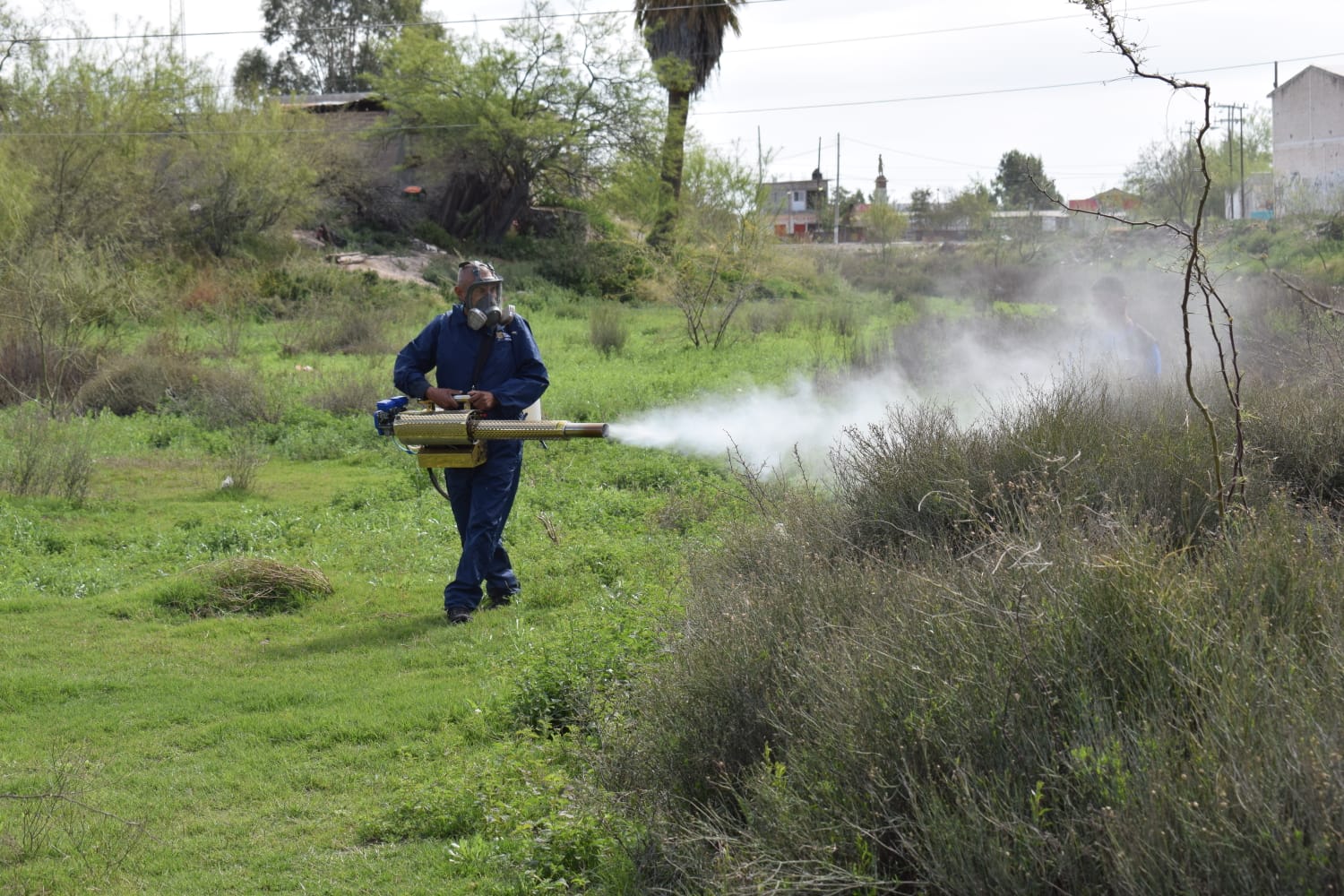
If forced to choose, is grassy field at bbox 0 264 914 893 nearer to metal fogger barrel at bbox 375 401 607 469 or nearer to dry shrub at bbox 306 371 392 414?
metal fogger barrel at bbox 375 401 607 469

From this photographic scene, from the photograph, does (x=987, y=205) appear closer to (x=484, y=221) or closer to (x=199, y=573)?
(x=484, y=221)

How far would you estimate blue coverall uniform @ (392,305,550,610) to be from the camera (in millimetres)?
8039

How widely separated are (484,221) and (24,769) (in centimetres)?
4460

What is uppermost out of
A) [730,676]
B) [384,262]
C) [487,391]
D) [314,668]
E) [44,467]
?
[384,262]

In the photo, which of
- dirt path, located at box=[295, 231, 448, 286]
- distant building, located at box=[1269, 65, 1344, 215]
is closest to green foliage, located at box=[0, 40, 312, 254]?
dirt path, located at box=[295, 231, 448, 286]

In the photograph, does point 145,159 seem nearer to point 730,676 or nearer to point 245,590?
point 245,590

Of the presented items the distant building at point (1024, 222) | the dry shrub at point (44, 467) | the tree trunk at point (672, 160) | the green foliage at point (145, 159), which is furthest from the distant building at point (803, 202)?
the dry shrub at point (44, 467)

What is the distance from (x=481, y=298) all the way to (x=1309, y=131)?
61908mm

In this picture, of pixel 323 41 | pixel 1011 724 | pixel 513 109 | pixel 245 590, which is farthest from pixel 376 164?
pixel 1011 724

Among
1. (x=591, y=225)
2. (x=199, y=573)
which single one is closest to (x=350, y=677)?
(x=199, y=573)

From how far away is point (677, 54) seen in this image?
46.4 meters

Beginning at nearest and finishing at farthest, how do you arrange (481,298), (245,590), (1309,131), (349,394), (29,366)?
(481,298), (245,590), (349,394), (29,366), (1309,131)

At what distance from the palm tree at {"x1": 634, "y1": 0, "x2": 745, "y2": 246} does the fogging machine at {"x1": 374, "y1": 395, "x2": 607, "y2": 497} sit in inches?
1477

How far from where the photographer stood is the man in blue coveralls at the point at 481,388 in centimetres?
800
